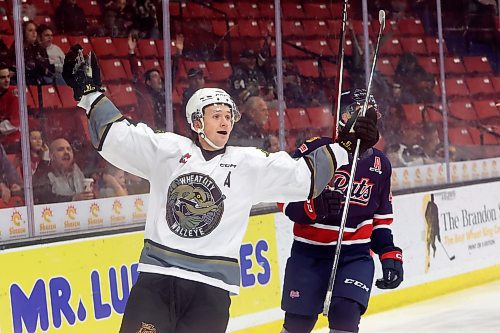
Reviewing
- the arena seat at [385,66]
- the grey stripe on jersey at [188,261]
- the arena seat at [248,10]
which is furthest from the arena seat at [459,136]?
the grey stripe on jersey at [188,261]

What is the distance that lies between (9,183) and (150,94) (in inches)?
38.8

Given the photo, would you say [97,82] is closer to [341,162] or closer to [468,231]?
[341,162]

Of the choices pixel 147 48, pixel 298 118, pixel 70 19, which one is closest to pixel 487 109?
pixel 298 118

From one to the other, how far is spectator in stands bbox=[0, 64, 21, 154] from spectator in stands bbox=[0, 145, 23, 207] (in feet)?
0.17

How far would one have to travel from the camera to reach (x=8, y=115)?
187 inches

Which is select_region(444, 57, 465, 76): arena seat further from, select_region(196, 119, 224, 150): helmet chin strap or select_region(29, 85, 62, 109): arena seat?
select_region(196, 119, 224, 150): helmet chin strap

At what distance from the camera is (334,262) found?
3.83 metres

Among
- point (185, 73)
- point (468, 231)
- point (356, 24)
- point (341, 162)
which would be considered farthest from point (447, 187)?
point (341, 162)

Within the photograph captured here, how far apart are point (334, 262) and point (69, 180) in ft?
5.21

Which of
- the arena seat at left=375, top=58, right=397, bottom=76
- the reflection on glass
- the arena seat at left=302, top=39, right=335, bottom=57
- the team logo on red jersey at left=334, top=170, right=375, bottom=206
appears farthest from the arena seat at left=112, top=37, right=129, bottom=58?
the arena seat at left=375, top=58, right=397, bottom=76

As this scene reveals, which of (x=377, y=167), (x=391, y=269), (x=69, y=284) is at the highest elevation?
(x=377, y=167)

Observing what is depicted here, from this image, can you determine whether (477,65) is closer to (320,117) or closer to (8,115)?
(320,117)

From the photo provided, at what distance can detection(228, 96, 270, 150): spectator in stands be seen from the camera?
5.91 m

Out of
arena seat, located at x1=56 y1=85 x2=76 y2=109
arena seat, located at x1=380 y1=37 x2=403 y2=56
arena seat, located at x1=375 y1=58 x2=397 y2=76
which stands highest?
arena seat, located at x1=380 y1=37 x2=403 y2=56
